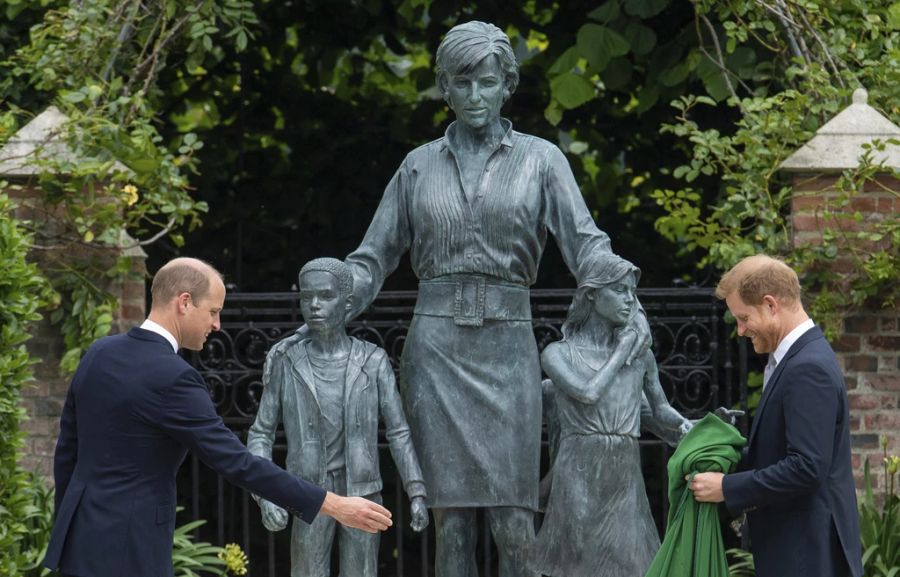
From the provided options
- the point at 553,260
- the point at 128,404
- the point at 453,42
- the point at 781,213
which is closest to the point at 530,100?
the point at 553,260

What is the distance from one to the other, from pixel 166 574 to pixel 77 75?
13.2 ft

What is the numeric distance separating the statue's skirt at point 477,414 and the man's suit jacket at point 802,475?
3.06 ft

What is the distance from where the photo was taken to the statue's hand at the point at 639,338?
527 centimetres

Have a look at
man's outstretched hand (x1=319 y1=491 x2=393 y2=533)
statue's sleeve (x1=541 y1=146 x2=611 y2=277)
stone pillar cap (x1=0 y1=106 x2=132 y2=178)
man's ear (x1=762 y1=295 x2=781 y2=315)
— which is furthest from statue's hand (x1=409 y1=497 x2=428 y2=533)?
stone pillar cap (x1=0 y1=106 x2=132 y2=178)

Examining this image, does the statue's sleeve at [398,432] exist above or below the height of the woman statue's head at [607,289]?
below

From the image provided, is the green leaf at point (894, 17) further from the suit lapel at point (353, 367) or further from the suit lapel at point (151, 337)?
the suit lapel at point (151, 337)

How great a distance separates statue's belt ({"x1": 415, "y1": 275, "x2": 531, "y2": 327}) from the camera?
5422 millimetres

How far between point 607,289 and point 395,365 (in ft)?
8.75

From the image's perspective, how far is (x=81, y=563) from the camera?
15.3 ft

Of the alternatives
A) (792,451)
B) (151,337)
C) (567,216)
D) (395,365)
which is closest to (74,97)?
(395,365)

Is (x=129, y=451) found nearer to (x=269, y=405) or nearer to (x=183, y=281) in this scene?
(x=183, y=281)

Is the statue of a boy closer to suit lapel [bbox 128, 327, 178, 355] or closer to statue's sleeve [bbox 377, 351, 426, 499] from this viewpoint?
statue's sleeve [bbox 377, 351, 426, 499]

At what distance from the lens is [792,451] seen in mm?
4508

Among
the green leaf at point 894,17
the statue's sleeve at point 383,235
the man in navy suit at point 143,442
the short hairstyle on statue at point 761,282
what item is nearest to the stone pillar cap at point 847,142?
the green leaf at point 894,17
